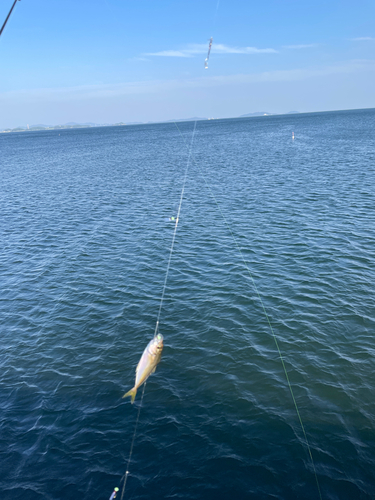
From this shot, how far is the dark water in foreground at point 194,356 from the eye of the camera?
30.6 ft

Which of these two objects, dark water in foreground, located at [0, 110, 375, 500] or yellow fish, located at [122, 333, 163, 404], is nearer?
yellow fish, located at [122, 333, 163, 404]

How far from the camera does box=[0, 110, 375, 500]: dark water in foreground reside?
30.6 ft

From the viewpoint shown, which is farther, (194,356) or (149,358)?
(194,356)

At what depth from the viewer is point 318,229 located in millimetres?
25172

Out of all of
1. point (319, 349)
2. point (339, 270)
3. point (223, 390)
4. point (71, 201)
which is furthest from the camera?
point (71, 201)

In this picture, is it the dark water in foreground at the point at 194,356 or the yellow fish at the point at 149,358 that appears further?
the dark water in foreground at the point at 194,356

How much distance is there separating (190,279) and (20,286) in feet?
32.8

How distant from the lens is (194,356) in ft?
44.8

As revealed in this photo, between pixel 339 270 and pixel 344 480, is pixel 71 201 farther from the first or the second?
pixel 344 480

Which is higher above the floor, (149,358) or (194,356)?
(149,358)

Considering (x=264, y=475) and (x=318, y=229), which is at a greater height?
(x=318, y=229)

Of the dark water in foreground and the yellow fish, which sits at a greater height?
the yellow fish

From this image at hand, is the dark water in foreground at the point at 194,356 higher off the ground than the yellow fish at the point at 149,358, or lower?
lower

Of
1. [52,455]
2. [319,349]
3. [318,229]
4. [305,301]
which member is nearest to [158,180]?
[318,229]
